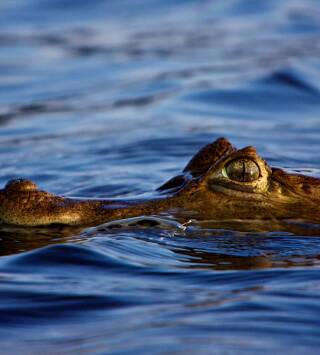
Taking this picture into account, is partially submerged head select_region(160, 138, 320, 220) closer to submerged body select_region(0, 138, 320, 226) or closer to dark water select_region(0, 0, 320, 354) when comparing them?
submerged body select_region(0, 138, 320, 226)

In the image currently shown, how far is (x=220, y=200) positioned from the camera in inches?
284

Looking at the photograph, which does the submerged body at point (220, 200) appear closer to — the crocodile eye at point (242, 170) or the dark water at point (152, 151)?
the crocodile eye at point (242, 170)

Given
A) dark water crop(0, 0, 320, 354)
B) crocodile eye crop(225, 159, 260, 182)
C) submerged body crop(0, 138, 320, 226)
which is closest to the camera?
dark water crop(0, 0, 320, 354)


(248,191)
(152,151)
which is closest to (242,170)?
(248,191)

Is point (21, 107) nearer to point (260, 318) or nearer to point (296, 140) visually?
point (296, 140)

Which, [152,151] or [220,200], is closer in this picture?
[220,200]

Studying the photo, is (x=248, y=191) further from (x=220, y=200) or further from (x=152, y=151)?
(x=152, y=151)

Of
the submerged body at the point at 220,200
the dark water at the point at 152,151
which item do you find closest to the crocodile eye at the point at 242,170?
the submerged body at the point at 220,200

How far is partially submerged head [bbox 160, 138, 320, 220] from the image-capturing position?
23.4 ft

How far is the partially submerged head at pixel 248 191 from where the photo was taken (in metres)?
7.12

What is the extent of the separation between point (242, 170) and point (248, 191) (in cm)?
16

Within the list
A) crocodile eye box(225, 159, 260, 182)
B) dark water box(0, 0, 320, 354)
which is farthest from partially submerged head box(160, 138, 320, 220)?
dark water box(0, 0, 320, 354)

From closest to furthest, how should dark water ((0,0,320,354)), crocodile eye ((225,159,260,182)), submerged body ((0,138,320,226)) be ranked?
dark water ((0,0,320,354)), submerged body ((0,138,320,226)), crocodile eye ((225,159,260,182))

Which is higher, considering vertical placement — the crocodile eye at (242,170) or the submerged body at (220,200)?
the crocodile eye at (242,170)
